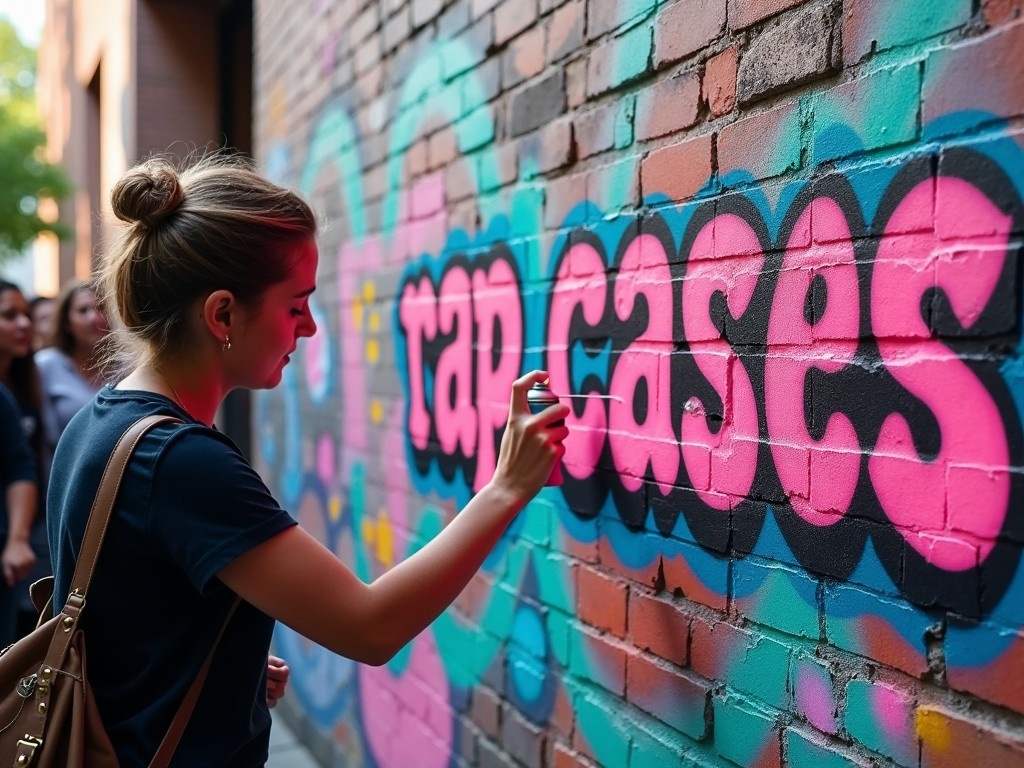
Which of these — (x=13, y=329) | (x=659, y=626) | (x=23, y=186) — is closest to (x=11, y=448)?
(x=13, y=329)

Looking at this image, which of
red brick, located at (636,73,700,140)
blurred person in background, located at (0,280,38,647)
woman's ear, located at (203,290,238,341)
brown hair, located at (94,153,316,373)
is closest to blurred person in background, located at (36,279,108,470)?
blurred person in background, located at (0,280,38,647)

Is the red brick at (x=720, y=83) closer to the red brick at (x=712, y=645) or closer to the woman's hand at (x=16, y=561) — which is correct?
the red brick at (x=712, y=645)

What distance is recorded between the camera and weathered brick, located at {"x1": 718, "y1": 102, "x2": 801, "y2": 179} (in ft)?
5.37

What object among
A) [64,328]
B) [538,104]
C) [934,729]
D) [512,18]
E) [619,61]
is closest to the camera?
[934,729]

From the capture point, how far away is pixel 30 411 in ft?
13.5

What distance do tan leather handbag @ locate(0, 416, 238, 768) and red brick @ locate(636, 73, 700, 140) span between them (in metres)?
1.10

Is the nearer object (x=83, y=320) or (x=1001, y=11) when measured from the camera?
(x=1001, y=11)

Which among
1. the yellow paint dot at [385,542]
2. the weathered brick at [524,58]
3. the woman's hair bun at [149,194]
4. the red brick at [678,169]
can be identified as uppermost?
the weathered brick at [524,58]

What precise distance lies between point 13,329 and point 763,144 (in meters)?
3.47

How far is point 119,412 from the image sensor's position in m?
1.69

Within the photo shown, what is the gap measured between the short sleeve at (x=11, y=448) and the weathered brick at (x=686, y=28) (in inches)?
116

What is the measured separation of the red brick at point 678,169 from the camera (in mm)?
1851

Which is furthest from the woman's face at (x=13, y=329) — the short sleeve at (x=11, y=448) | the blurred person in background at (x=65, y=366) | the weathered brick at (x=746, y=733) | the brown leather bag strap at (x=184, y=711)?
the weathered brick at (x=746, y=733)

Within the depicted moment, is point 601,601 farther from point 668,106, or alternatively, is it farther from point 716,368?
point 668,106
